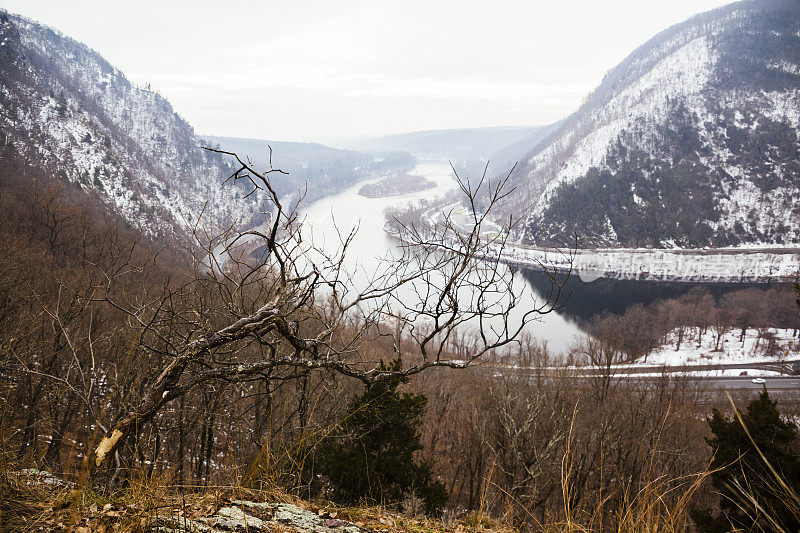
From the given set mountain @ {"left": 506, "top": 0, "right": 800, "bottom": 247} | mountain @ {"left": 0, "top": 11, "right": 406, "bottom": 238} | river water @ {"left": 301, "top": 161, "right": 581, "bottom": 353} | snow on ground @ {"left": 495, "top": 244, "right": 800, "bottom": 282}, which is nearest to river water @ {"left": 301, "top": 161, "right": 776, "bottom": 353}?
river water @ {"left": 301, "top": 161, "right": 581, "bottom": 353}

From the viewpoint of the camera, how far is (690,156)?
12381cm

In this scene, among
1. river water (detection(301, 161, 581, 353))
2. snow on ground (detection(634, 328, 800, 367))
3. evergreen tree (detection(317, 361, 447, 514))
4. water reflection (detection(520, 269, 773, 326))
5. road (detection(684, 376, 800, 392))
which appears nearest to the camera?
evergreen tree (detection(317, 361, 447, 514))

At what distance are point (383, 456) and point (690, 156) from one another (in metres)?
151

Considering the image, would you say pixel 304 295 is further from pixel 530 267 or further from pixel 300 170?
pixel 300 170

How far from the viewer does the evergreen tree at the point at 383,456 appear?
7250 mm

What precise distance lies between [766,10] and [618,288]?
192 m

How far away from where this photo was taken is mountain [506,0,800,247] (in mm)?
102812

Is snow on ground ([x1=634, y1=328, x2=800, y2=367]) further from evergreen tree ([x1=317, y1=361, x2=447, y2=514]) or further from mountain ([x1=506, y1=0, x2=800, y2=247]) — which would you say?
mountain ([x1=506, y1=0, x2=800, y2=247])

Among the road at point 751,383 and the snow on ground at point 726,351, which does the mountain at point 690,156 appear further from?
the road at point 751,383

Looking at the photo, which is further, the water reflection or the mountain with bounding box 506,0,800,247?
the mountain with bounding box 506,0,800,247

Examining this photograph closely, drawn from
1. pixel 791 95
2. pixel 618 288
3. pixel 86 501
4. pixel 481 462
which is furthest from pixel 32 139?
pixel 791 95

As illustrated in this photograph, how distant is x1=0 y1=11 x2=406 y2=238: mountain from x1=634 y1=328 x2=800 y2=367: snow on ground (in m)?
53.4

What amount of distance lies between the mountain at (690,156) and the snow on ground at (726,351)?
48.7 metres

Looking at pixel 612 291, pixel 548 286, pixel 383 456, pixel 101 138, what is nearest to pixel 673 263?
pixel 612 291
